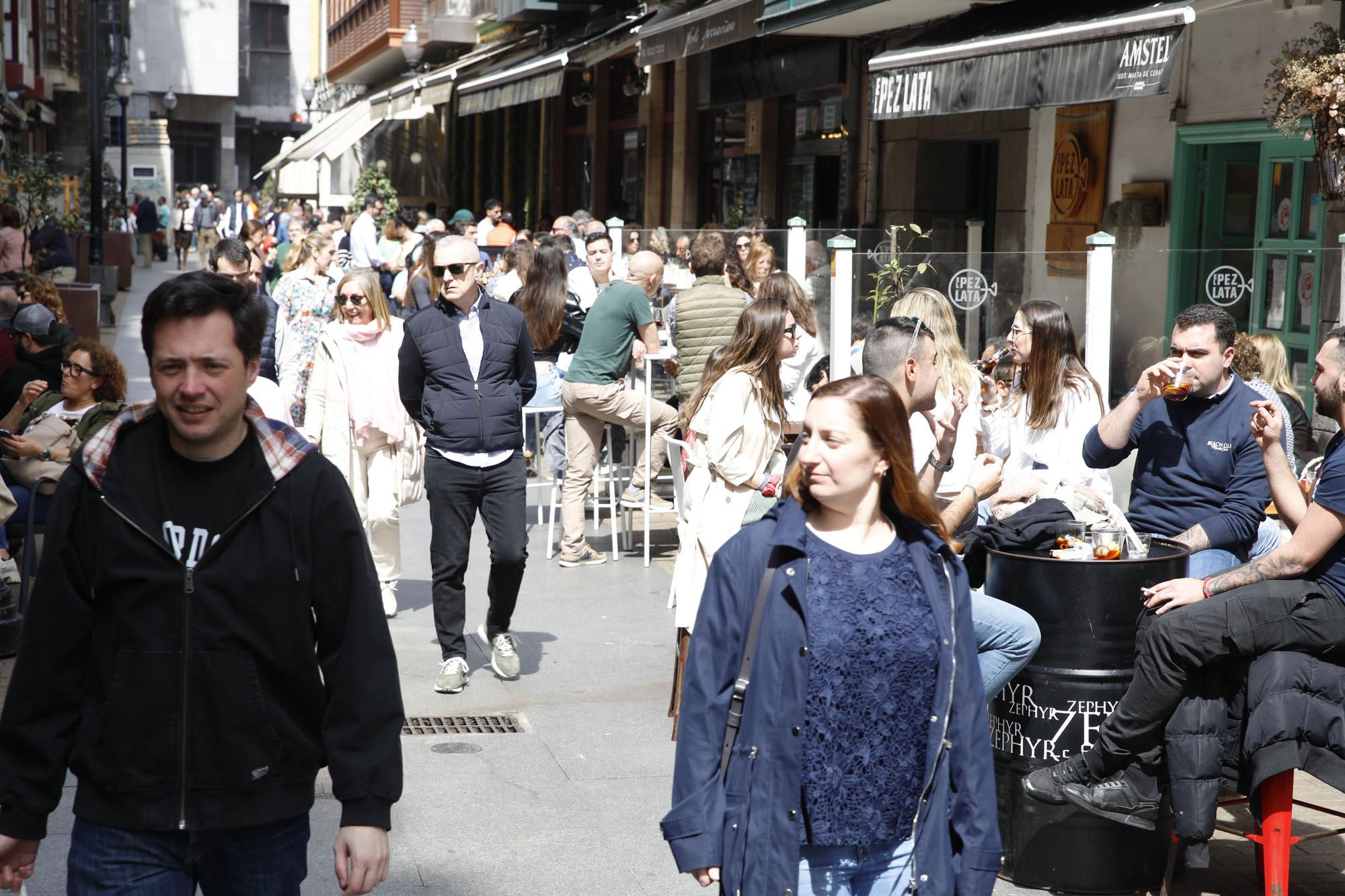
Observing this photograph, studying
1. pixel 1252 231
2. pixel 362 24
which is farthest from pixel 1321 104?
pixel 362 24

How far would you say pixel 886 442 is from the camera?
128 inches

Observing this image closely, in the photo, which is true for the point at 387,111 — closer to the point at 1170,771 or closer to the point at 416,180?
the point at 416,180

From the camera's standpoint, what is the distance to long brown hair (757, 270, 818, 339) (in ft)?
30.0

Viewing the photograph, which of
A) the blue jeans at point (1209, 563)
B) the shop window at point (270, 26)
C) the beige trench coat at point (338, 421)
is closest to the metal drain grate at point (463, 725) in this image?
the beige trench coat at point (338, 421)

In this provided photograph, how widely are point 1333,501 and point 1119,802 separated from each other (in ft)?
3.57

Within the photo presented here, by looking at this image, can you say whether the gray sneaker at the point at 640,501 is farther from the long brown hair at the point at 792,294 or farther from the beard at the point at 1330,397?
the beard at the point at 1330,397

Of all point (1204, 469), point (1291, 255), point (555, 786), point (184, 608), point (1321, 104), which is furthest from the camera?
point (1291, 255)

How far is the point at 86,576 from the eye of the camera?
9.29 ft

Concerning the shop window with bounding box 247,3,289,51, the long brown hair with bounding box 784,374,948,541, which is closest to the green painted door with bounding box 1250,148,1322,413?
the long brown hair with bounding box 784,374,948,541

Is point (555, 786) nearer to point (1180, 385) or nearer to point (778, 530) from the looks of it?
point (1180, 385)

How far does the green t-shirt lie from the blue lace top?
6265 millimetres

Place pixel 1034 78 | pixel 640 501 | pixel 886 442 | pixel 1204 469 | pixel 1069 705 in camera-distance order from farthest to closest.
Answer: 1. pixel 640 501
2. pixel 1034 78
3. pixel 1204 469
4. pixel 1069 705
5. pixel 886 442

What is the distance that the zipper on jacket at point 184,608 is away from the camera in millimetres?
2771

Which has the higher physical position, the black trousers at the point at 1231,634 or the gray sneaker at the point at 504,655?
the black trousers at the point at 1231,634
